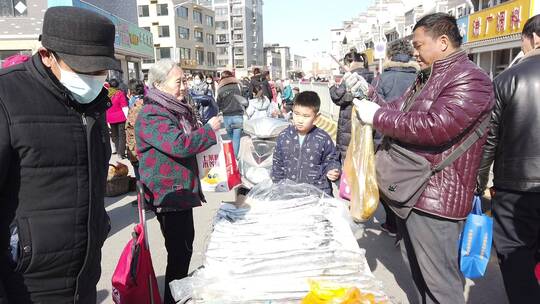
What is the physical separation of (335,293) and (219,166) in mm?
1441

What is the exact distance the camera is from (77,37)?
1.57 meters

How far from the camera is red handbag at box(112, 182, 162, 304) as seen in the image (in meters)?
2.20

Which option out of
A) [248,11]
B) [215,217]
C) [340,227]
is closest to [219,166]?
[215,217]

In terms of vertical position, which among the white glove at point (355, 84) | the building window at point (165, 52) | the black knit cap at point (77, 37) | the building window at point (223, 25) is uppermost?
the building window at point (223, 25)

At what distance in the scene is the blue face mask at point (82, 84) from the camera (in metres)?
1.67

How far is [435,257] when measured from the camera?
2.36m

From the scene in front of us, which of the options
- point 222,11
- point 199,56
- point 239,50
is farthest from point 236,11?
point 199,56

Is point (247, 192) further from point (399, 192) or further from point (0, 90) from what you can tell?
point (0, 90)

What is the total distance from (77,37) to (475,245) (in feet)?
7.90

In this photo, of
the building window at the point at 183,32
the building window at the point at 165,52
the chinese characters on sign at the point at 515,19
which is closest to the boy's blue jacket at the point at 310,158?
the chinese characters on sign at the point at 515,19

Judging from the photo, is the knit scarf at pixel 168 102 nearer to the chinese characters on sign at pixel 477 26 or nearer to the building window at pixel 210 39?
the chinese characters on sign at pixel 477 26

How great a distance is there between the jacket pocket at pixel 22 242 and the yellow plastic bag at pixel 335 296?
1.12m

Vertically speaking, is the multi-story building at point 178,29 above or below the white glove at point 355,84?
above

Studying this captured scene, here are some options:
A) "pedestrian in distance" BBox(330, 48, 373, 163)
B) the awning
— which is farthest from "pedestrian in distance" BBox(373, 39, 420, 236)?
the awning
